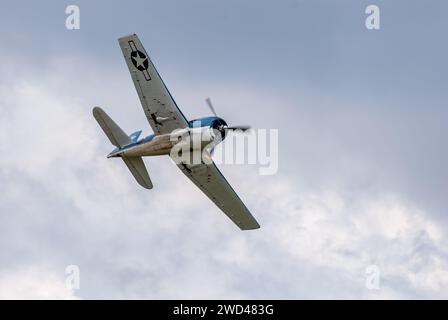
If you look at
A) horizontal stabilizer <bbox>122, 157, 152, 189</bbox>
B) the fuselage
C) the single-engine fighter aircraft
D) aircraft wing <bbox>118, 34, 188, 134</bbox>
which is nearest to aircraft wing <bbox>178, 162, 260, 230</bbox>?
the single-engine fighter aircraft

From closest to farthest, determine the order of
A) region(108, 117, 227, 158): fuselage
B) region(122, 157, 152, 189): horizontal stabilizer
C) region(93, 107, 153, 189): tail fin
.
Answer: region(108, 117, 227, 158): fuselage
region(93, 107, 153, 189): tail fin
region(122, 157, 152, 189): horizontal stabilizer

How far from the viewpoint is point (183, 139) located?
4325cm

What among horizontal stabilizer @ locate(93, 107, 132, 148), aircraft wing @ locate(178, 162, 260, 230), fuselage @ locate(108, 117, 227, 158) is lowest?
aircraft wing @ locate(178, 162, 260, 230)

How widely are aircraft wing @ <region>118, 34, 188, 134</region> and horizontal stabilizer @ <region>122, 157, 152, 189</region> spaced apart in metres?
3.69

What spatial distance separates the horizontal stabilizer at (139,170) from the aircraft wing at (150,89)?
3.69 m

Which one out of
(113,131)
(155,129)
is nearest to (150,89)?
(155,129)

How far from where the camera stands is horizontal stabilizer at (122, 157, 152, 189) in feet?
152

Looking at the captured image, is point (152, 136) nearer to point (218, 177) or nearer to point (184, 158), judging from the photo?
point (184, 158)

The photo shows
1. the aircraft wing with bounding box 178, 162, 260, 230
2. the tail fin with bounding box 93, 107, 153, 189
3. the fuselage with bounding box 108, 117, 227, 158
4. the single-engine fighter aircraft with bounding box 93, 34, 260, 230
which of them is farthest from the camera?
the aircraft wing with bounding box 178, 162, 260, 230

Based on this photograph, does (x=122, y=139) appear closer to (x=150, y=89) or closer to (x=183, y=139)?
(x=150, y=89)

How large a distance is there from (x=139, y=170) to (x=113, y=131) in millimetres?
2768

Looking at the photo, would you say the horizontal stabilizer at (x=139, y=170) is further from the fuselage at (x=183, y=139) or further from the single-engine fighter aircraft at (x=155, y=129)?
the fuselage at (x=183, y=139)

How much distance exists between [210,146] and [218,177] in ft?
15.6

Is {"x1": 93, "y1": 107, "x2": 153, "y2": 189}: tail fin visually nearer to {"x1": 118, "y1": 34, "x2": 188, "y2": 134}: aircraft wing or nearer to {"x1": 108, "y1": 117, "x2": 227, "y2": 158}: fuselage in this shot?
{"x1": 108, "y1": 117, "x2": 227, "y2": 158}: fuselage
